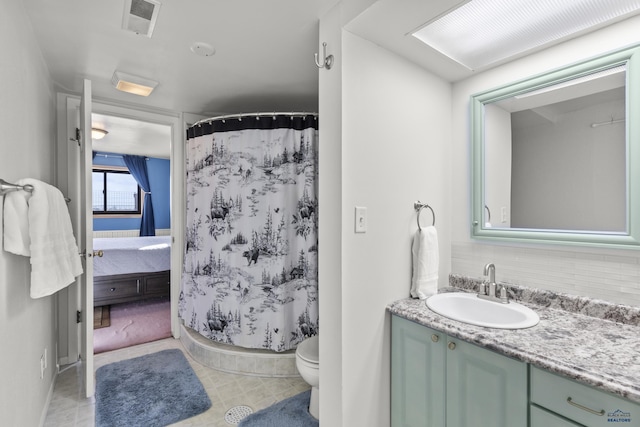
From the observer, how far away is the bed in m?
3.74

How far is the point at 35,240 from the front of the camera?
1336 mm

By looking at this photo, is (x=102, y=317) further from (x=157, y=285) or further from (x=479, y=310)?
(x=479, y=310)

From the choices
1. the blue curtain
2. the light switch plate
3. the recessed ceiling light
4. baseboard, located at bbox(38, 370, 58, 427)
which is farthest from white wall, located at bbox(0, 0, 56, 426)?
the blue curtain

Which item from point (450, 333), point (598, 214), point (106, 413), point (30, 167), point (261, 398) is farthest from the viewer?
point (261, 398)

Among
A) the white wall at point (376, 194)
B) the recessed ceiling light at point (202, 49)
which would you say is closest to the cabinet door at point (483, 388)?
the white wall at point (376, 194)

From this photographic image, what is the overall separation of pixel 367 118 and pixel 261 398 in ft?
6.18

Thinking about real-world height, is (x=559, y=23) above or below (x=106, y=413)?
above

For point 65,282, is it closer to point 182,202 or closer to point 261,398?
point 261,398

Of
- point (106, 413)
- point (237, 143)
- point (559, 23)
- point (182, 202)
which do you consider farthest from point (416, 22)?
point (106, 413)

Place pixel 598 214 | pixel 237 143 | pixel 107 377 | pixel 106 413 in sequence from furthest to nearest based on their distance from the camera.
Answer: pixel 237 143 < pixel 107 377 < pixel 106 413 < pixel 598 214

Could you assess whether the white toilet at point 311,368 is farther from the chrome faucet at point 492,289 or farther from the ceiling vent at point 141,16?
the ceiling vent at point 141,16

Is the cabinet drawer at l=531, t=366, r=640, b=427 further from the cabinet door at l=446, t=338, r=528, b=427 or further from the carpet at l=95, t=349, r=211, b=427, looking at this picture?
the carpet at l=95, t=349, r=211, b=427

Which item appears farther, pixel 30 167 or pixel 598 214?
pixel 30 167

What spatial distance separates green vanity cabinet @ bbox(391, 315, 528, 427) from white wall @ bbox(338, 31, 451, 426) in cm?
9
